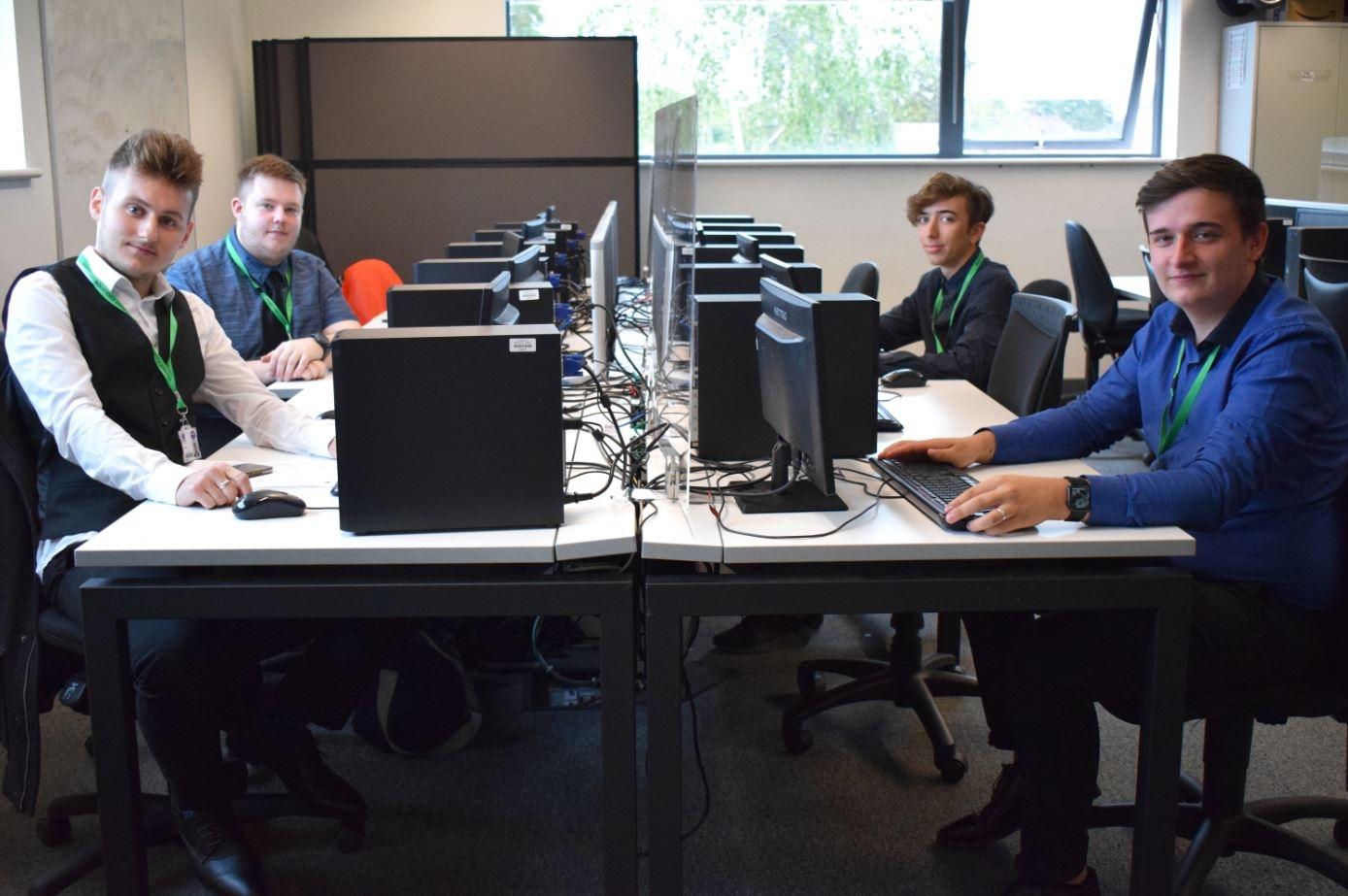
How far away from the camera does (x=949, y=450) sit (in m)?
2.23

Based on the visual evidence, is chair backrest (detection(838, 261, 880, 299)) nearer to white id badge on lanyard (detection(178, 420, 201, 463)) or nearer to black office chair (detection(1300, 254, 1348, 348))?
black office chair (detection(1300, 254, 1348, 348))

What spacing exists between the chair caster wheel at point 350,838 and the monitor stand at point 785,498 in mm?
937

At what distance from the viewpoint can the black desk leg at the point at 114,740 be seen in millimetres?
1832

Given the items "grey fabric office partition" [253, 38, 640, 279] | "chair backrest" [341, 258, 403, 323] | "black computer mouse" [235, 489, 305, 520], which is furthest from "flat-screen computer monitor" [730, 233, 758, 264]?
"grey fabric office partition" [253, 38, 640, 279]

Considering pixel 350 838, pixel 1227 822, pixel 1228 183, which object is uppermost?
pixel 1228 183

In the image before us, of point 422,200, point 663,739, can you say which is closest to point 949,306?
point 663,739

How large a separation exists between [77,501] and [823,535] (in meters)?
1.29

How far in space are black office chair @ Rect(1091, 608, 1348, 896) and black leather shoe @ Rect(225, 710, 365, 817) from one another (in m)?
1.31

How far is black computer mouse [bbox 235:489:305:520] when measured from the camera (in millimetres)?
1931

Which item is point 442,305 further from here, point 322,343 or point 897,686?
point 897,686

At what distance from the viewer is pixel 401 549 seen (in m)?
1.80

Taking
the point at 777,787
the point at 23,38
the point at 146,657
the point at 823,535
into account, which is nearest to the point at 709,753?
the point at 777,787

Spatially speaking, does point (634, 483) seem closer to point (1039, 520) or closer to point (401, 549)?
point (401, 549)

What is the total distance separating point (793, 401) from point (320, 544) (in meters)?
0.72
